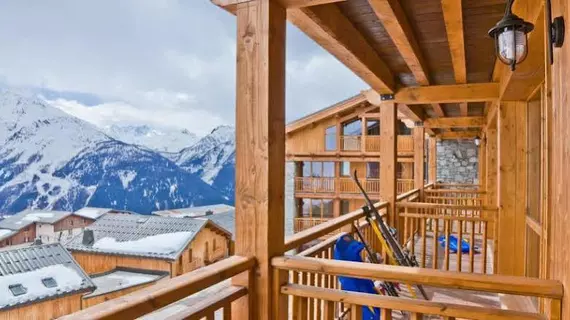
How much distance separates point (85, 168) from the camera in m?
6.39

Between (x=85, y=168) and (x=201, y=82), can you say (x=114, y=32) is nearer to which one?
(x=201, y=82)

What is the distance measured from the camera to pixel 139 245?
6422 mm

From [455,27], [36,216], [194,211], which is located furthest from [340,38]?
[194,211]

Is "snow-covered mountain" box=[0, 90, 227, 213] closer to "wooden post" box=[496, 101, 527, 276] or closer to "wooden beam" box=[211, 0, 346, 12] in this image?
"wooden beam" box=[211, 0, 346, 12]

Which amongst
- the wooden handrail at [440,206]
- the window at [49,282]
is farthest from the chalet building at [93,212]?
the wooden handrail at [440,206]

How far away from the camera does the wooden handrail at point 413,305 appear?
58.8 inches

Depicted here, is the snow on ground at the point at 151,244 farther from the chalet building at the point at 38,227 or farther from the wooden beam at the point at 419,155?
the wooden beam at the point at 419,155

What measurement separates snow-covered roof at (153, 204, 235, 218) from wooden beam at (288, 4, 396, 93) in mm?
4848

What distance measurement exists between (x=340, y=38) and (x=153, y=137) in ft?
25.7

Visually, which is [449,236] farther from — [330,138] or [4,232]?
[330,138]

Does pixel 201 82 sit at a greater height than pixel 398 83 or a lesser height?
greater

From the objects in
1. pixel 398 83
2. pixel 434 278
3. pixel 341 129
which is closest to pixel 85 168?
pixel 398 83

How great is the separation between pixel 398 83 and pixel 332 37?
2336 mm

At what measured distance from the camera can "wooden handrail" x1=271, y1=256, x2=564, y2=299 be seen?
1.41 metres
